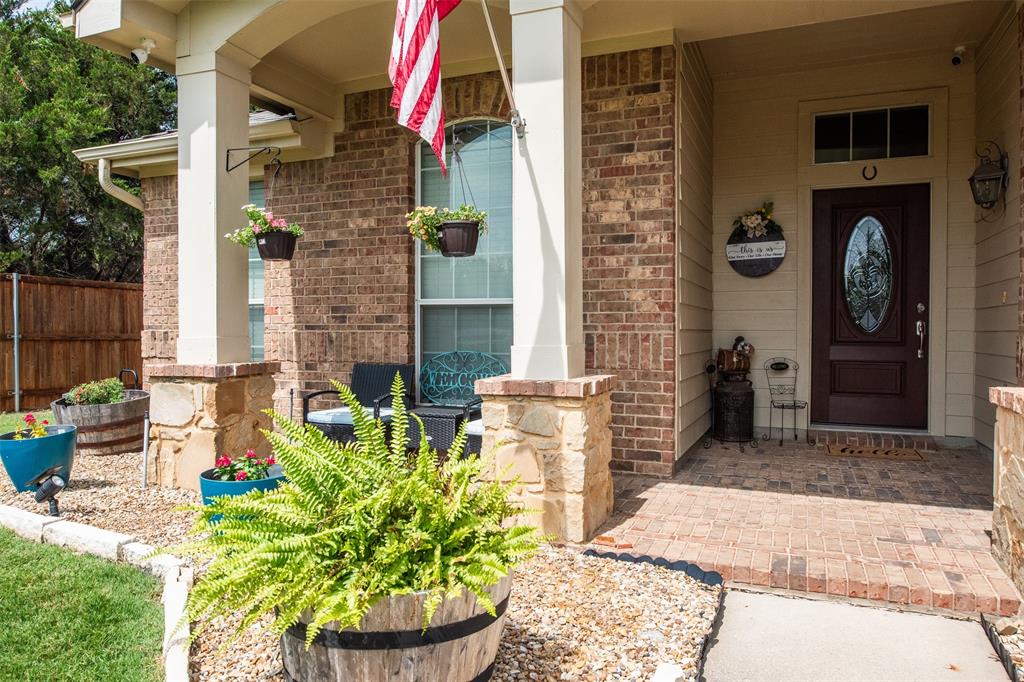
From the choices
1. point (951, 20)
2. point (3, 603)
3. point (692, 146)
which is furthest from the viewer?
point (692, 146)

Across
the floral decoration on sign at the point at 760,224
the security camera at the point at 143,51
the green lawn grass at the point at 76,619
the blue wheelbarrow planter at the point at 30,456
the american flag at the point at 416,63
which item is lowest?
the green lawn grass at the point at 76,619

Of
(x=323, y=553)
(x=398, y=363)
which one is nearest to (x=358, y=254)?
(x=398, y=363)

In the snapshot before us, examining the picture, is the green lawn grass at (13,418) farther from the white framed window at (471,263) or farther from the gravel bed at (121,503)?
the white framed window at (471,263)

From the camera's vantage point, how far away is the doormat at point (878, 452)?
16.3 feet

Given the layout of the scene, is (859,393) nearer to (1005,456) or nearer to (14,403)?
(1005,456)

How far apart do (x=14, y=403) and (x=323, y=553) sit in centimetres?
899

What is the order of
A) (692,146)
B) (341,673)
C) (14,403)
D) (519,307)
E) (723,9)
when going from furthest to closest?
(14,403) → (692,146) → (723,9) → (519,307) → (341,673)

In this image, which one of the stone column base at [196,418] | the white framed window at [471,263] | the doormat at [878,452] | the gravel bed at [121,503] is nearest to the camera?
the gravel bed at [121,503]

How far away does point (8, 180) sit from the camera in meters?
11.9

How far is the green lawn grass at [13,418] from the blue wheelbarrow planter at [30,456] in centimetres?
303

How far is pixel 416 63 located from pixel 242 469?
6.85ft

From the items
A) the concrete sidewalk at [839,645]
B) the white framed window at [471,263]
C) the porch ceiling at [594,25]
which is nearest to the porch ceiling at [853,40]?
A: the porch ceiling at [594,25]

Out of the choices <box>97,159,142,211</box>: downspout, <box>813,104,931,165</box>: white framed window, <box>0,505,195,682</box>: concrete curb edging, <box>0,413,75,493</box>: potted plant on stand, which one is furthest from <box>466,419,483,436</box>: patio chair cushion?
<box>97,159,142,211</box>: downspout

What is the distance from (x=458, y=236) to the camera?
3.76 metres
